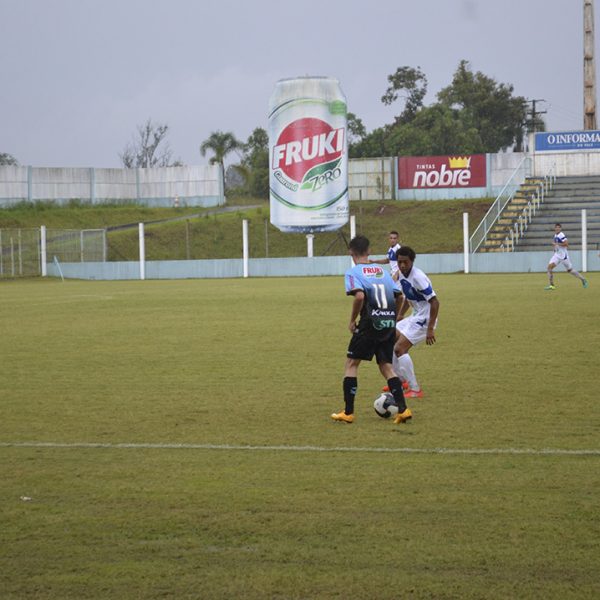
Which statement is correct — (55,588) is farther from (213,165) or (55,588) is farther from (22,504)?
(213,165)

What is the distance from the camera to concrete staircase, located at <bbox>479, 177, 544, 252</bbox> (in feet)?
169

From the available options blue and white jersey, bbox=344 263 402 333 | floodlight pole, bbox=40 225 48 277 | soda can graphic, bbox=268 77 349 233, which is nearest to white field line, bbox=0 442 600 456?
blue and white jersey, bbox=344 263 402 333

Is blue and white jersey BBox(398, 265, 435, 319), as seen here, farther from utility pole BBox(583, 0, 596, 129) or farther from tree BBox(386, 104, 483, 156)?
tree BBox(386, 104, 483, 156)

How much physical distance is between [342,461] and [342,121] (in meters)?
44.3

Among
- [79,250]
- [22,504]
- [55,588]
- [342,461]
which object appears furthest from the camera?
[79,250]

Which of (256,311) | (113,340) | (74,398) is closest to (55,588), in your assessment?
(74,398)

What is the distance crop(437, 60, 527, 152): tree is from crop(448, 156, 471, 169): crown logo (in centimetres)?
2723

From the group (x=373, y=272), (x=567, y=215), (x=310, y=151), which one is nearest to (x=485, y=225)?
(x=567, y=215)

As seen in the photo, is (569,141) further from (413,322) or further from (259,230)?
(413,322)

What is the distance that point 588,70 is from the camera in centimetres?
6525

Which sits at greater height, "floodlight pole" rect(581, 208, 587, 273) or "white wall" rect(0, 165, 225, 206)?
"white wall" rect(0, 165, 225, 206)

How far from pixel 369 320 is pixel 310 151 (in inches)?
1644

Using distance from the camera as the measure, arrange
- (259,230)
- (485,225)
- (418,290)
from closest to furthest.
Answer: (418,290) → (485,225) → (259,230)

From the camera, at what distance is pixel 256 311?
24.5 meters
